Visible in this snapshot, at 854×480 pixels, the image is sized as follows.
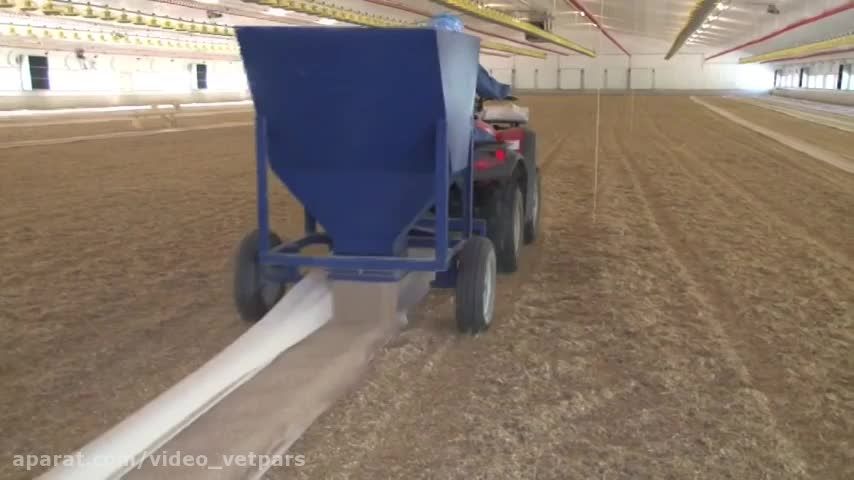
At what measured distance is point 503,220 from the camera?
5.60 meters

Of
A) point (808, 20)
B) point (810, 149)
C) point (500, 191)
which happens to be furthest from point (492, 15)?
point (500, 191)

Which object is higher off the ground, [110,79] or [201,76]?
[201,76]

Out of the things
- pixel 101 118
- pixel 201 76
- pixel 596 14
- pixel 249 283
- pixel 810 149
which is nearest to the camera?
pixel 249 283

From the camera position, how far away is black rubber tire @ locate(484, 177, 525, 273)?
5.59m

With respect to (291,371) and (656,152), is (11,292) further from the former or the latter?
(656,152)

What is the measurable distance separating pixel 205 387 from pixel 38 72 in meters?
29.8

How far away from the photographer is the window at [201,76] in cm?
3981

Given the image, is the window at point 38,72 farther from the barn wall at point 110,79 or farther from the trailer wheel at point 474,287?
the trailer wheel at point 474,287

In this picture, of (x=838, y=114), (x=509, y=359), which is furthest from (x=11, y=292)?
(x=838, y=114)

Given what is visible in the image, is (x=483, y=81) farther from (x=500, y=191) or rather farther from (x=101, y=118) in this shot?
(x=101, y=118)

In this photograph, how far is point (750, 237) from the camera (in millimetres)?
7230

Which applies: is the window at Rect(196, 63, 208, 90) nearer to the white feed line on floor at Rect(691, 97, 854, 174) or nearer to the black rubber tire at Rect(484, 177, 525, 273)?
the white feed line on floor at Rect(691, 97, 854, 174)

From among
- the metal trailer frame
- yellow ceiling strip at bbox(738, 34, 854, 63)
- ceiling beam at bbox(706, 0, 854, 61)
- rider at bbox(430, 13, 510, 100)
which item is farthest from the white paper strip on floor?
A: yellow ceiling strip at bbox(738, 34, 854, 63)

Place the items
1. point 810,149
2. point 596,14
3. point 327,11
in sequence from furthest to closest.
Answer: point 596,14 → point 327,11 → point 810,149
